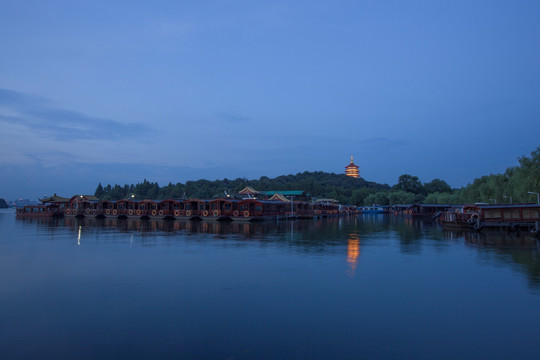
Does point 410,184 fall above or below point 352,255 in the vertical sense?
above

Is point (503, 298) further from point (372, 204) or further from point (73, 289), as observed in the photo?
point (372, 204)

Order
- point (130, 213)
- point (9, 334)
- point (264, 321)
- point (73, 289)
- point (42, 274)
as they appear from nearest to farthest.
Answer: point (9, 334), point (264, 321), point (73, 289), point (42, 274), point (130, 213)

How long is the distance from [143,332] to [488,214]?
138ft

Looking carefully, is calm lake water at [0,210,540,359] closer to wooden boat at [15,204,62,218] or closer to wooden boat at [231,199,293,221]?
wooden boat at [231,199,293,221]

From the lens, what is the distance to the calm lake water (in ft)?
28.0

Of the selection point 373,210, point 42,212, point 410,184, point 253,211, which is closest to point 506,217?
point 253,211

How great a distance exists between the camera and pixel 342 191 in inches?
→ 6614

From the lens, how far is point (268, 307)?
456 inches

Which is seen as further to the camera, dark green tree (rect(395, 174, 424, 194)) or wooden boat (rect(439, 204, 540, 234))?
dark green tree (rect(395, 174, 424, 194))

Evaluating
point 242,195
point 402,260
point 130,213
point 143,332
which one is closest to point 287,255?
point 402,260

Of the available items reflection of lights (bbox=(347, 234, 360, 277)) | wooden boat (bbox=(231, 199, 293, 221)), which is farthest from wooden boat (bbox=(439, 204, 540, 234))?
wooden boat (bbox=(231, 199, 293, 221))

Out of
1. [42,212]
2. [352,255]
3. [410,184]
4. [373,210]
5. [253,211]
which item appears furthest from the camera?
[410,184]

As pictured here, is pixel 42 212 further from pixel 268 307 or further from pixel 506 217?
pixel 506 217

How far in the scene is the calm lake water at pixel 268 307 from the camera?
853cm
